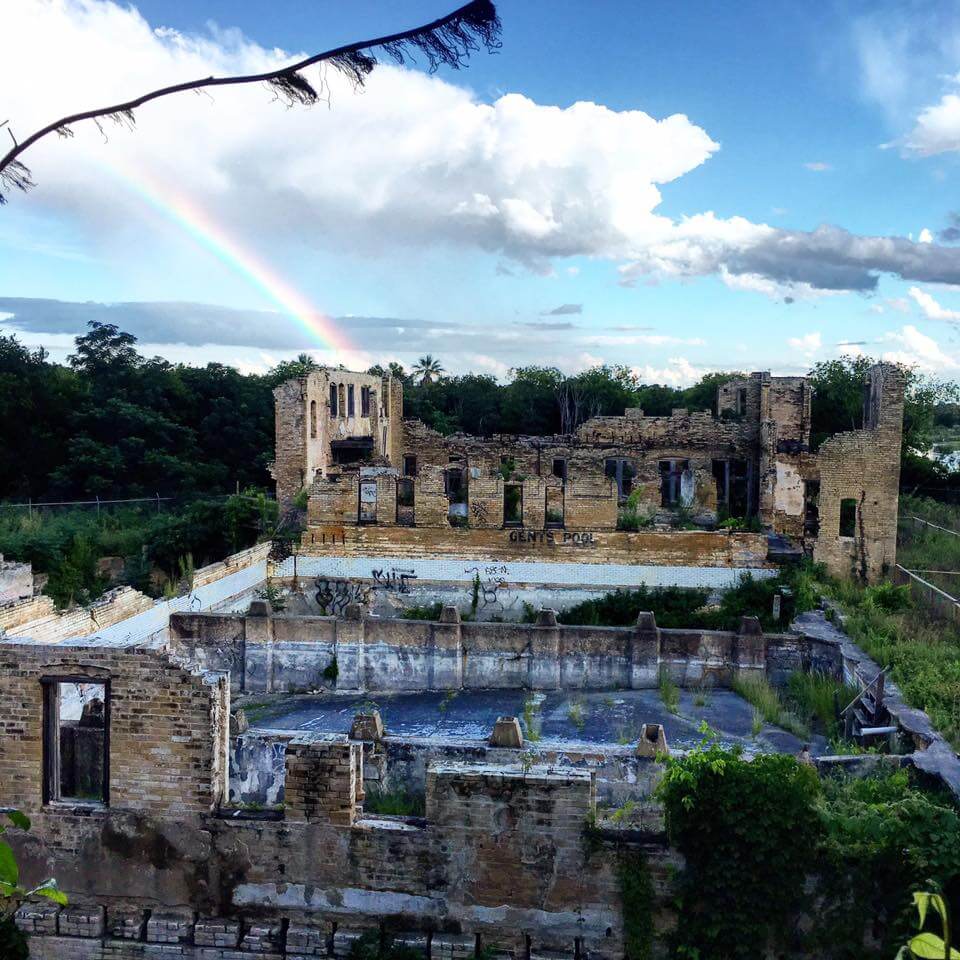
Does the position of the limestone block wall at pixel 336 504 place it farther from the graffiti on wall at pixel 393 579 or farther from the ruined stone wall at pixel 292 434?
the ruined stone wall at pixel 292 434

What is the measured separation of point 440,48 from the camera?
19.8 ft

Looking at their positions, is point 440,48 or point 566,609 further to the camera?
point 566,609

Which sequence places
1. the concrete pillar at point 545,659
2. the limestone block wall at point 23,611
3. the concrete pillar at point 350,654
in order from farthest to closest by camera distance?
1. the concrete pillar at point 350,654
2. the concrete pillar at point 545,659
3. the limestone block wall at point 23,611

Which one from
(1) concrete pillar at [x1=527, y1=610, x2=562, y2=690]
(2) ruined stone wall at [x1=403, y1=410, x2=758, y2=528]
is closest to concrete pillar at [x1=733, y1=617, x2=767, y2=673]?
(1) concrete pillar at [x1=527, y1=610, x2=562, y2=690]

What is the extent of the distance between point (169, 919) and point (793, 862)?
17.5ft

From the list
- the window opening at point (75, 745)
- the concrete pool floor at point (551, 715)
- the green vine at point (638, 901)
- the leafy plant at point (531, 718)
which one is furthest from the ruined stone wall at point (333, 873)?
the leafy plant at point (531, 718)

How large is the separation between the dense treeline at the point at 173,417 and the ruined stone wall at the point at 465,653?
21.4m

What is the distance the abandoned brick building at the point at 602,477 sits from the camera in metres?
20.8

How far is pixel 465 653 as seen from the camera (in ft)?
48.3

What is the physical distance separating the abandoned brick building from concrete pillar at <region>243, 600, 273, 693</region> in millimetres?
5846

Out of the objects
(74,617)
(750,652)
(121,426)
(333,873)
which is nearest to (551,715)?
(750,652)

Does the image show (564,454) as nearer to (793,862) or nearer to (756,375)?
(756,375)

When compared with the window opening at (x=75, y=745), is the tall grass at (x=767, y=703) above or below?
below

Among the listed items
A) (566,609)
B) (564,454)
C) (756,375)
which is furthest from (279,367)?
(566,609)
